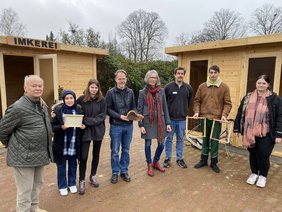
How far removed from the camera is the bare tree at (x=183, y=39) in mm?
24256

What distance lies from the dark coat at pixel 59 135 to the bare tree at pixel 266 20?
23.1 meters

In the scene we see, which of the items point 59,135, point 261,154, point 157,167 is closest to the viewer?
point 59,135

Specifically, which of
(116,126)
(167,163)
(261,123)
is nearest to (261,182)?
(261,123)

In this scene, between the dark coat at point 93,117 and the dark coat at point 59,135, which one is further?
the dark coat at point 93,117

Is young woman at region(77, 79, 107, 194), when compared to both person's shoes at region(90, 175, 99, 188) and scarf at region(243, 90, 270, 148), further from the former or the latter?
scarf at region(243, 90, 270, 148)

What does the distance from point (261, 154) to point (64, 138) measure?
108 inches

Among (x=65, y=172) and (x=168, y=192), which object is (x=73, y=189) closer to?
(x=65, y=172)

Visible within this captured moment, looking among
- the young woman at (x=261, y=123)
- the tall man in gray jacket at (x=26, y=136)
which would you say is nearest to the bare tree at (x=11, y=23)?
the tall man in gray jacket at (x=26, y=136)

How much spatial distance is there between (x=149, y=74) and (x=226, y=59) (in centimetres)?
251

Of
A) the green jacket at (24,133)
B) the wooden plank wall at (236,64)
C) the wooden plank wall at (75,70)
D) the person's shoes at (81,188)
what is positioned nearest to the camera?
the green jacket at (24,133)

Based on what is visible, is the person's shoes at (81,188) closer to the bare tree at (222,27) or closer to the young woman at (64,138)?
the young woman at (64,138)

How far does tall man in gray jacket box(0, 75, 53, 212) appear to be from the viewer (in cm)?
210

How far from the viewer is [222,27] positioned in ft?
79.8

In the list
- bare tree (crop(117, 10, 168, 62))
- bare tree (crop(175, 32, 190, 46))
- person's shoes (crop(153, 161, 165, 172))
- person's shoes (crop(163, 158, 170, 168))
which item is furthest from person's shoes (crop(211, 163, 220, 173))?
bare tree (crop(175, 32, 190, 46))
